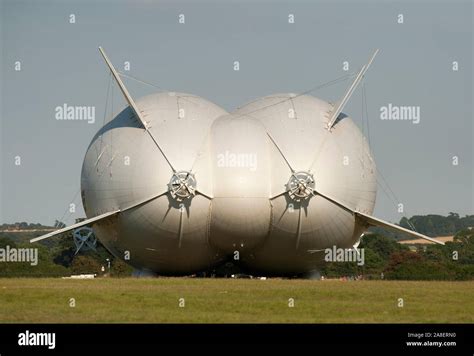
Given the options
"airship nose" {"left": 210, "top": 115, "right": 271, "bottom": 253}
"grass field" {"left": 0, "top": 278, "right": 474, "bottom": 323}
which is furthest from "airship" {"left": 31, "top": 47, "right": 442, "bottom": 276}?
"grass field" {"left": 0, "top": 278, "right": 474, "bottom": 323}

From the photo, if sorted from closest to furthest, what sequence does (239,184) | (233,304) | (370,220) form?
1. (233,304)
2. (239,184)
3. (370,220)

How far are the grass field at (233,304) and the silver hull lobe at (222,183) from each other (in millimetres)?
9701

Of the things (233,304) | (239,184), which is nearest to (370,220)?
(239,184)

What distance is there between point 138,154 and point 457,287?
1959 centimetres

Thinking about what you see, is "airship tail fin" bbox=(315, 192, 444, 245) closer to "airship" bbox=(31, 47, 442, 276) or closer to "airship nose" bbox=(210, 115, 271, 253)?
"airship" bbox=(31, 47, 442, 276)

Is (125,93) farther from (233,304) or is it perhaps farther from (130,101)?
(233,304)

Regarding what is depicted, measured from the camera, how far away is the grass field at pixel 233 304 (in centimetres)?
3488

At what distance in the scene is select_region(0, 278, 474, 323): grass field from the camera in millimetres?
34875

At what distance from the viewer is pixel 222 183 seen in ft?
202

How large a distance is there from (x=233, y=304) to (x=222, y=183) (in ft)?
72.0

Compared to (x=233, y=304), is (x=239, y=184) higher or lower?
higher
